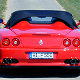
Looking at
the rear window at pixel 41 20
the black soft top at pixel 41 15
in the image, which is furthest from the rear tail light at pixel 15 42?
the rear window at pixel 41 20

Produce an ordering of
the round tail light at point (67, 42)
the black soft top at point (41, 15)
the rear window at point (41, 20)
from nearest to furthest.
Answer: the round tail light at point (67, 42) → the black soft top at point (41, 15) → the rear window at point (41, 20)

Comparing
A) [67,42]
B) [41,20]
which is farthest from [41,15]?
[67,42]

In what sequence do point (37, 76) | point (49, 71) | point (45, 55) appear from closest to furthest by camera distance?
point (45, 55), point (37, 76), point (49, 71)

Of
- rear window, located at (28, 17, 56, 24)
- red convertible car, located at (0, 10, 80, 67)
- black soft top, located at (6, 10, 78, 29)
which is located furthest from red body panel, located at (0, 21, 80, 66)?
rear window, located at (28, 17, 56, 24)

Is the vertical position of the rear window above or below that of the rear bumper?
above

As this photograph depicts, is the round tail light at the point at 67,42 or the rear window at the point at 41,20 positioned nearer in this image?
the round tail light at the point at 67,42

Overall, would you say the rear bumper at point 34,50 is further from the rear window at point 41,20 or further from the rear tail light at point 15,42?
the rear window at point 41,20

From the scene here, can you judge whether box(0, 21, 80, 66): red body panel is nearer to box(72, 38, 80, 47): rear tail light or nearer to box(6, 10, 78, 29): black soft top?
box(72, 38, 80, 47): rear tail light

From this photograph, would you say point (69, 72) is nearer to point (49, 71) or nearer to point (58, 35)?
point (49, 71)

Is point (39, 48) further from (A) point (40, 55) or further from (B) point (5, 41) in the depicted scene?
(B) point (5, 41)

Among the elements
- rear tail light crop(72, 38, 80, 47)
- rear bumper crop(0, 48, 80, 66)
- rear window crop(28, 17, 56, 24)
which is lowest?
rear bumper crop(0, 48, 80, 66)

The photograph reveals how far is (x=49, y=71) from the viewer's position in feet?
27.9

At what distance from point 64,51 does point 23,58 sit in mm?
787

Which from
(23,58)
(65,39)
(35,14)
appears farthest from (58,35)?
(35,14)
